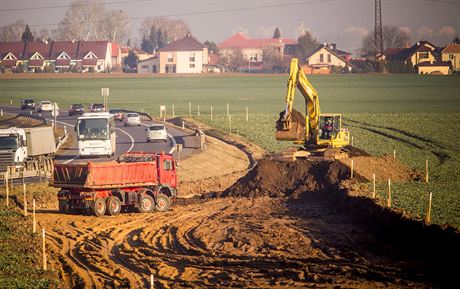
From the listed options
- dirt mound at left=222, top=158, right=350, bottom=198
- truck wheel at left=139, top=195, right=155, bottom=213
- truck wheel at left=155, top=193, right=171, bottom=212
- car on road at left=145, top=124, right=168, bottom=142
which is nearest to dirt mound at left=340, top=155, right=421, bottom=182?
dirt mound at left=222, top=158, right=350, bottom=198

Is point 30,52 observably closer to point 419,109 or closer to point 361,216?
point 419,109

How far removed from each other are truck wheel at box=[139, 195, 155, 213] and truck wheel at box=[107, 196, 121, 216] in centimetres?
117

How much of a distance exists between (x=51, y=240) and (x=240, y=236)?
7.15 m

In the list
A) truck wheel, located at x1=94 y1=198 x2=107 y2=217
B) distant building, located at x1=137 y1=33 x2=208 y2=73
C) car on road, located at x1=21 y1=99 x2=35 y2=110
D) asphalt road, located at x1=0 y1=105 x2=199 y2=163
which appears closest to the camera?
truck wheel, located at x1=94 y1=198 x2=107 y2=217

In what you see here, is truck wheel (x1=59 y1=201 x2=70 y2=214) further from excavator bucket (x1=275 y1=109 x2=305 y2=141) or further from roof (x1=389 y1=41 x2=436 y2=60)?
roof (x1=389 y1=41 x2=436 y2=60)

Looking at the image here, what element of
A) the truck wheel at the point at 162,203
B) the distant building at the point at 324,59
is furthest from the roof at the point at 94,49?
the truck wheel at the point at 162,203

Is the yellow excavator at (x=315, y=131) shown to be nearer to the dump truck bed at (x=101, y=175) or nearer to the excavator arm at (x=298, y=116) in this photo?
the excavator arm at (x=298, y=116)

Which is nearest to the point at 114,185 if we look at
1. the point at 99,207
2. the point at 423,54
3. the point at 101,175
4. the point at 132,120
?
the point at 101,175

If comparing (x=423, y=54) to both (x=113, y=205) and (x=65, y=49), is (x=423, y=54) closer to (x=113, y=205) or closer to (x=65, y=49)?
(x=65, y=49)

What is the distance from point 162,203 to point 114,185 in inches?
115

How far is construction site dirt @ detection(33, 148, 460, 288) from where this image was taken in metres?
24.6

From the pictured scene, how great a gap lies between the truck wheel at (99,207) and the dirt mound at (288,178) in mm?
8545

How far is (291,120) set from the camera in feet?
144

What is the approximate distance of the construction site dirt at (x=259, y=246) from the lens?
24.6 meters
